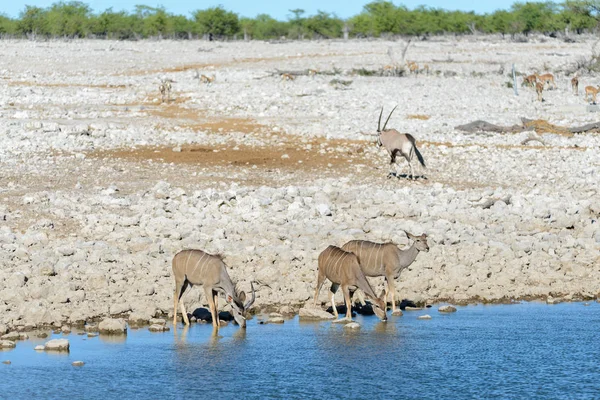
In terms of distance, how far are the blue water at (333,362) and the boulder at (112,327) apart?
0.50 ft

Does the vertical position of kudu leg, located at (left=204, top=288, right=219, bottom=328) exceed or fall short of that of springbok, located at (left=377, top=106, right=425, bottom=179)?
it falls short

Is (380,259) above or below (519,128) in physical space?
below

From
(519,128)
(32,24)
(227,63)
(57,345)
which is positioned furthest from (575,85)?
(32,24)

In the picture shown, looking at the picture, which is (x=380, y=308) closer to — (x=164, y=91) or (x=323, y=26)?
(x=164, y=91)

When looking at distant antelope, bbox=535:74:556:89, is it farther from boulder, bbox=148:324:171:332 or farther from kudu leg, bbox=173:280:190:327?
boulder, bbox=148:324:171:332

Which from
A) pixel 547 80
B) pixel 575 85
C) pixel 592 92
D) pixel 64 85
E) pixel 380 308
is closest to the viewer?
pixel 380 308

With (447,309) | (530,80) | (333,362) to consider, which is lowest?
(447,309)

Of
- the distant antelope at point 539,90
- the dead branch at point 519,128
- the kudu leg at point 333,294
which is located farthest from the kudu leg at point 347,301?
the distant antelope at point 539,90

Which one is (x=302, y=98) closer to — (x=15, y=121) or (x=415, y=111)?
(x=415, y=111)

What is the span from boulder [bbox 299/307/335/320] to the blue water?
0.43 feet

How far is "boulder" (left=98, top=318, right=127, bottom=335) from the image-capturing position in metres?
9.76

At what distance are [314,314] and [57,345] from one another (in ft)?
9.17

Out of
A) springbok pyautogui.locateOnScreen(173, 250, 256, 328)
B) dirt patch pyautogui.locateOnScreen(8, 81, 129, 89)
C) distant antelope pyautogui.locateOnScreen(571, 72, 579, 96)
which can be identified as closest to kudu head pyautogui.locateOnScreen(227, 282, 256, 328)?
springbok pyautogui.locateOnScreen(173, 250, 256, 328)

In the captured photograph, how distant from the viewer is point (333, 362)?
8.91 meters
